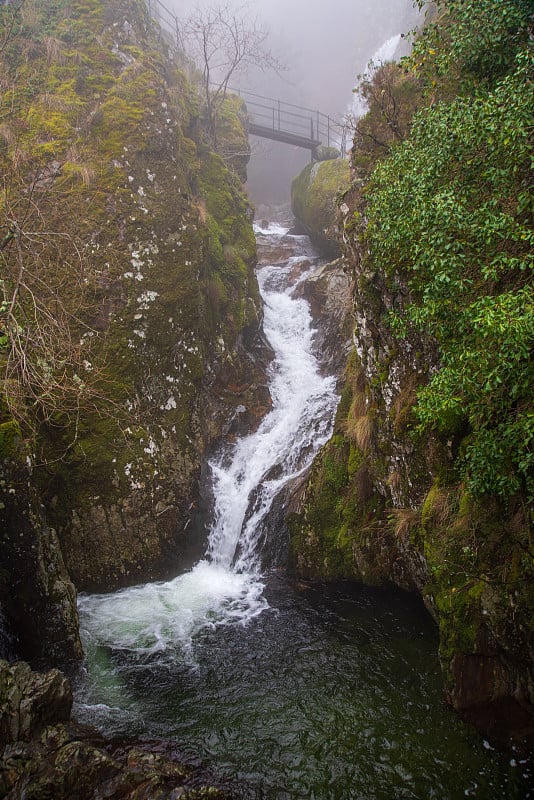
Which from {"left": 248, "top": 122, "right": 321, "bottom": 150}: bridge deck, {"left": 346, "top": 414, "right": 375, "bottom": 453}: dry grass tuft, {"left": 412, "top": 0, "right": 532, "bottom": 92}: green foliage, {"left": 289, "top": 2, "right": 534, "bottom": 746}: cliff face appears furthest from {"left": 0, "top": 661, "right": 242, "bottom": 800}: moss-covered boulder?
{"left": 248, "top": 122, "right": 321, "bottom": 150}: bridge deck

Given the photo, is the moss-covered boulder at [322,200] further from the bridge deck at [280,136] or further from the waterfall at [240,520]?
the waterfall at [240,520]

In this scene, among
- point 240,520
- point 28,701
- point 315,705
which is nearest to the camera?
point 28,701

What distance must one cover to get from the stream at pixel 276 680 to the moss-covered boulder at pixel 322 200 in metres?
13.4

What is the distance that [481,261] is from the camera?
Result: 5.85 m

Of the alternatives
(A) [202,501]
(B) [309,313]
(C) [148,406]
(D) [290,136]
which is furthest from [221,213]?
(D) [290,136]

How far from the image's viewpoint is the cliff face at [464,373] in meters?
5.59

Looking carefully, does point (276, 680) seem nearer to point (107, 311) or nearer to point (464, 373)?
point (464, 373)

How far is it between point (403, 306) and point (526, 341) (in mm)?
3029

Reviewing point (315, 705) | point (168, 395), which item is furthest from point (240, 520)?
point (315, 705)

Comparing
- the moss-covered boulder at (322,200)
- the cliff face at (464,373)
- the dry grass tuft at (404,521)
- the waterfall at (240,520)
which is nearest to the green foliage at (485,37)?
the cliff face at (464,373)

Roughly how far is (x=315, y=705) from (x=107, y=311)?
9.06 m

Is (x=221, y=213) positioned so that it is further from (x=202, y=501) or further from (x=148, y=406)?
(x=202, y=501)

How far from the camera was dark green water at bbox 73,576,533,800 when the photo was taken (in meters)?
5.90

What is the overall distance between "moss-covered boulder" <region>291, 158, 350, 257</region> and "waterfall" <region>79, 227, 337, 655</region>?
5.26 meters
